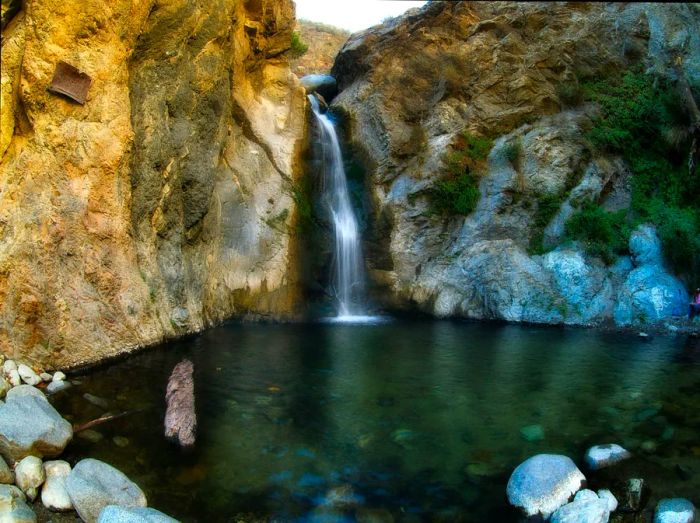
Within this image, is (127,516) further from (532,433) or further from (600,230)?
(600,230)

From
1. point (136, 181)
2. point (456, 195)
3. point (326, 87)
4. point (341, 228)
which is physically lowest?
point (341, 228)

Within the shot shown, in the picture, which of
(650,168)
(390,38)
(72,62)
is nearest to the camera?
(72,62)

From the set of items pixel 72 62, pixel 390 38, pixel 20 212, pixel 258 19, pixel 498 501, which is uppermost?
pixel 390 38

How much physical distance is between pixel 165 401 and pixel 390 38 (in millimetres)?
19111

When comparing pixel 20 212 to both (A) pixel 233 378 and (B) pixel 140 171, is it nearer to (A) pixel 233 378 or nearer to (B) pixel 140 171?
(B) pixel 140 171

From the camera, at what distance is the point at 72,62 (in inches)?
406

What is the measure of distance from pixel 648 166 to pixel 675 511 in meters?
17.0

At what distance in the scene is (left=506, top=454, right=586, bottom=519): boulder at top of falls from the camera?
19.4ft

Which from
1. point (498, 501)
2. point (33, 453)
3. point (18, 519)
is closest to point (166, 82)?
point (33, 453)

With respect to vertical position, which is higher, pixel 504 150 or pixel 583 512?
pixel 504 150

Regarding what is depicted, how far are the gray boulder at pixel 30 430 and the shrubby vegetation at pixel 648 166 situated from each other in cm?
1621

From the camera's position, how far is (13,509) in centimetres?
511

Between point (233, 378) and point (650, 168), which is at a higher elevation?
point (650, 168)

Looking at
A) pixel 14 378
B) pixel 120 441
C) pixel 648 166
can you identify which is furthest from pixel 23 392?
pixel 648 166
